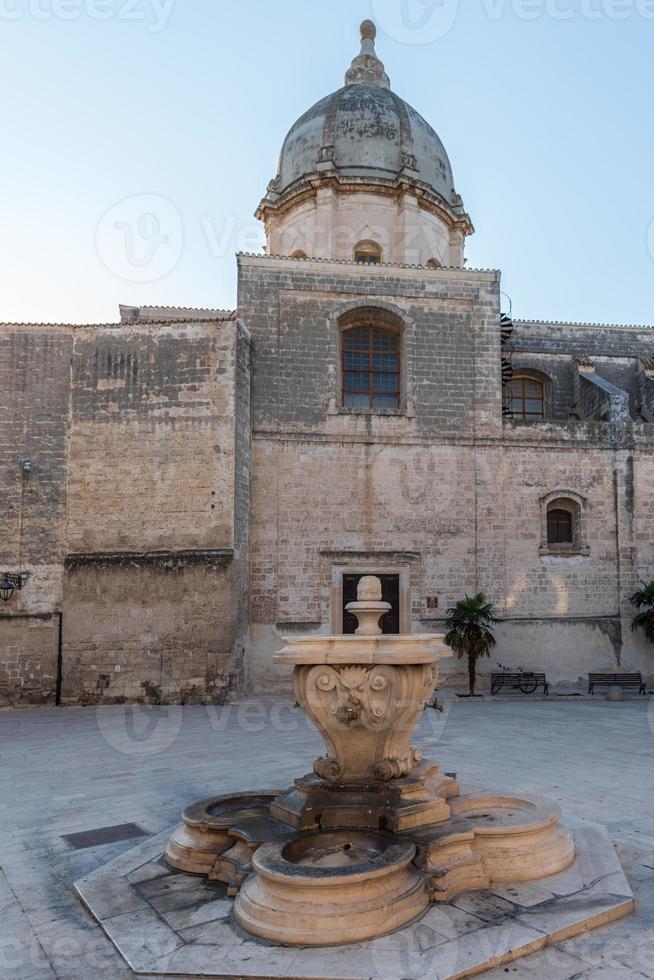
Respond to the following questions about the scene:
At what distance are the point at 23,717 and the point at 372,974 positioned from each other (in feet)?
36.9

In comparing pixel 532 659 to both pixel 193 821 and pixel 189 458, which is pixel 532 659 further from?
pixel 193 821

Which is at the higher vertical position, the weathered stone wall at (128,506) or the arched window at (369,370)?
the arched window at (369,370)

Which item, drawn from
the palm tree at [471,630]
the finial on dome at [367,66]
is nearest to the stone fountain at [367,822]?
the palm tree at [471,630]

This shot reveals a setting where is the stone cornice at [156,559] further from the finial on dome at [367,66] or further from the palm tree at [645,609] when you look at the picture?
the finial on dome at [367,66]

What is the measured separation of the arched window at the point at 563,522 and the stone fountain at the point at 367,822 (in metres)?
12.4

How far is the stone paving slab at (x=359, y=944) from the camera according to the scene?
366 centimetres

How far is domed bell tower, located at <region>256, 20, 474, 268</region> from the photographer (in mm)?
21234

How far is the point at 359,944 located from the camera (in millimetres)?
3889

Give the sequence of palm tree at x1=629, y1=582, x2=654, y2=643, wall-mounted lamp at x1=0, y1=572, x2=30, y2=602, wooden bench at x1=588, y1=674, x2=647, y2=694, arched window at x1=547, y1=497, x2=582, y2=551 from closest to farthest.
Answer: wall-mounted lamp at x1=0, y1=572, x2=30, y2=602 → wooden bench at x1=588, y1=674, x2=647, y2=694 → palm tree at x1=629, y1=582, x2=654, y2=643 → arched window at x1=547, y1=497, x2=582, y2=551

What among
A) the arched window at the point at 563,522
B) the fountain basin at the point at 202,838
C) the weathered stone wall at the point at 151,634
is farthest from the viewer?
the arched window at the point at 563,522

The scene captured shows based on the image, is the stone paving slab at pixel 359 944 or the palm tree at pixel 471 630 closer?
the stone paving slab at pixel 359 944

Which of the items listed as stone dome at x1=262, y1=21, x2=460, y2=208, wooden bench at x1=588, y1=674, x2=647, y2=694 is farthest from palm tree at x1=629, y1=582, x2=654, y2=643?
stone dome at x1=262, y1=21, x2=460, y2=208

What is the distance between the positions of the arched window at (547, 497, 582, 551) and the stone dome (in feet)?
32.9

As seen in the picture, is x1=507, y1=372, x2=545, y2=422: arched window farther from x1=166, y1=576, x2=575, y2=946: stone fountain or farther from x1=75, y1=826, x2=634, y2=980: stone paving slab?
x1=75, y1=826, x2=634, y2=980: stone paving slab
